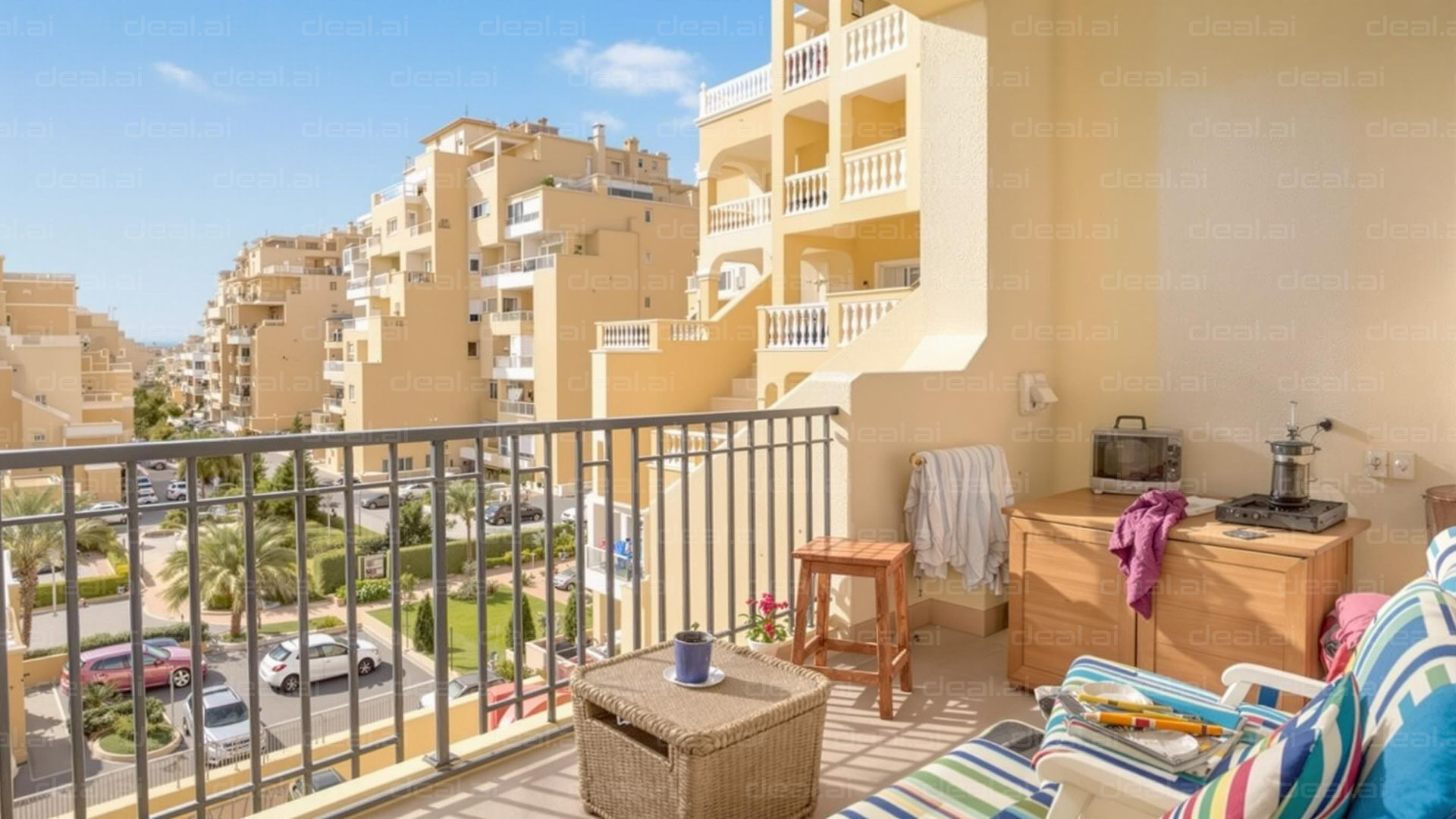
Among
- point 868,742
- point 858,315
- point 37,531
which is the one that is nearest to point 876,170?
point 858,315

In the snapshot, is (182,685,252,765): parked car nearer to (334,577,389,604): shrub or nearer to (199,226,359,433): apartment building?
(334,577,389,604): shrub

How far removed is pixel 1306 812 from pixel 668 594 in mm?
4116

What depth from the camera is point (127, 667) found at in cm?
1327

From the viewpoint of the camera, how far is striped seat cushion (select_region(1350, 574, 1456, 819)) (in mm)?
907

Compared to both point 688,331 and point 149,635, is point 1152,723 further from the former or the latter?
point 149,635

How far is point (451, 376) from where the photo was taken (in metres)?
27.0

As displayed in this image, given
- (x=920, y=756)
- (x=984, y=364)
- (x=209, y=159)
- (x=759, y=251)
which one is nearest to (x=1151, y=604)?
(x=920, y=756)

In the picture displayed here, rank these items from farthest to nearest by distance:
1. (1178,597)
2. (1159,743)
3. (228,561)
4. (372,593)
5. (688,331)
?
1. (372,593)
2. (228,561)
3. (688,331)
4. (1178,597)
5. (1159,743)

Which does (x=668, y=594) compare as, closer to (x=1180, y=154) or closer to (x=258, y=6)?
(x=1180, y=154)

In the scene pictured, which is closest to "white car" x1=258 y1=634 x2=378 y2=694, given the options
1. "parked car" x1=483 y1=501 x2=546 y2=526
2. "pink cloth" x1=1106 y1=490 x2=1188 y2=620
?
"parked car" x1=483 y1=501 x2=546 y2=526

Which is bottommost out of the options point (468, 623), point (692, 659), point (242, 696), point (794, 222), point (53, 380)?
point (242, 696)

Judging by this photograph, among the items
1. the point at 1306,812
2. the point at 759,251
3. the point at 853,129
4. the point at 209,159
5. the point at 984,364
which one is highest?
the point at 209,159

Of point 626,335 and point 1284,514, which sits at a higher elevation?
point 626,335

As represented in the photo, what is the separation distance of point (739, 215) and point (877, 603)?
33.5 ft
